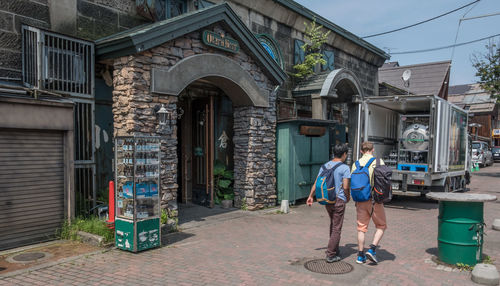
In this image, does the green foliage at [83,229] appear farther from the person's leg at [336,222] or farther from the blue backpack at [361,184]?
the blue backpack at [361,184]

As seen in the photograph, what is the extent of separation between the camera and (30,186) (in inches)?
258

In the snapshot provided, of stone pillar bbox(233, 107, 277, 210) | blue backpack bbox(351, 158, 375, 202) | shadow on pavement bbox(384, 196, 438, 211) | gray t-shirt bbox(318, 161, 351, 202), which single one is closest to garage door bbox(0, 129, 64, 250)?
stone pillar bbox(233, 107, 277, 210)

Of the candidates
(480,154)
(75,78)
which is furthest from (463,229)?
(480,154)

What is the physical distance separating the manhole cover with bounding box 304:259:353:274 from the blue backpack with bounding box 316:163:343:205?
90 centimetres

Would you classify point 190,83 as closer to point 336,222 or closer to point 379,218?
point 336,222

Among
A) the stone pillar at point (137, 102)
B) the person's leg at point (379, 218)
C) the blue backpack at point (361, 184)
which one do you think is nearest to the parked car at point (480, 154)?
the person's leg at point (379, 218)

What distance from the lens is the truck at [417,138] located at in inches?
426

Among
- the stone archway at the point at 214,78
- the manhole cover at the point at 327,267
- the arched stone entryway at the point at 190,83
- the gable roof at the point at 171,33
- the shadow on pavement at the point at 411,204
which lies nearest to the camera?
the manhole cover at the point at 327,267

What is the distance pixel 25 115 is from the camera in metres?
6.35

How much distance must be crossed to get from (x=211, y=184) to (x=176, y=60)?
11.8 ft

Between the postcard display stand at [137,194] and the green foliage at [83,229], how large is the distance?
33 cm

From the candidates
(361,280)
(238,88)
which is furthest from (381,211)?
(238,88)

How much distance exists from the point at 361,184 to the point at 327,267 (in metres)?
1.30

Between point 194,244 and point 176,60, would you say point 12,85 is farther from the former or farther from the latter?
point 194,244
